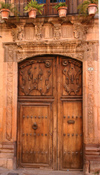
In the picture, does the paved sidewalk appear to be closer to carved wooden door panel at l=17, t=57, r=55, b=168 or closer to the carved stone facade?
carved wooden door panel at l=17, t=57, r=55, b=168

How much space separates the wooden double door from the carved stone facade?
0.16 metres

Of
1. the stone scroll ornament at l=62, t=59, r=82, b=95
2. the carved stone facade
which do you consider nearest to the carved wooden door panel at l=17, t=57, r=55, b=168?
the carved stone facade

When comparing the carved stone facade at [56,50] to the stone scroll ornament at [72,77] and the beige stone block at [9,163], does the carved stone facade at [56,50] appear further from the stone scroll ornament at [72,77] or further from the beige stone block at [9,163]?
the beige stone block at [9,163]

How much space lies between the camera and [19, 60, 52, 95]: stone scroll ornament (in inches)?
237

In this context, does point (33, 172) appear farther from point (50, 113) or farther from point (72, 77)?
point (72, 77)

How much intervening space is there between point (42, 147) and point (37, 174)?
69 cm

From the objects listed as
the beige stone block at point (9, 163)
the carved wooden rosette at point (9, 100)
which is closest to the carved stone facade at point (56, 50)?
the carved wooden rosette at point (9, 100)

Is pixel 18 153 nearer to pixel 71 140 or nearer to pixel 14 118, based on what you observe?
pixel 14 118

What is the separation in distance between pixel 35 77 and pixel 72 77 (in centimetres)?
100

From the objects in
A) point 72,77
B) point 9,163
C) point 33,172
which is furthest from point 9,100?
point 33,172

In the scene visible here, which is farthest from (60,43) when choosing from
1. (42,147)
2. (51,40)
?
(42,147)

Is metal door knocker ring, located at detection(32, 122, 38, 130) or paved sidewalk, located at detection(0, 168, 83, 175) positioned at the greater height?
metal door knocker ring, located at detection(32, 122, 38, 130)

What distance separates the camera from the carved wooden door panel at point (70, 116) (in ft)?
19.3

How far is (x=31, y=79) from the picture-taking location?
6.07m
